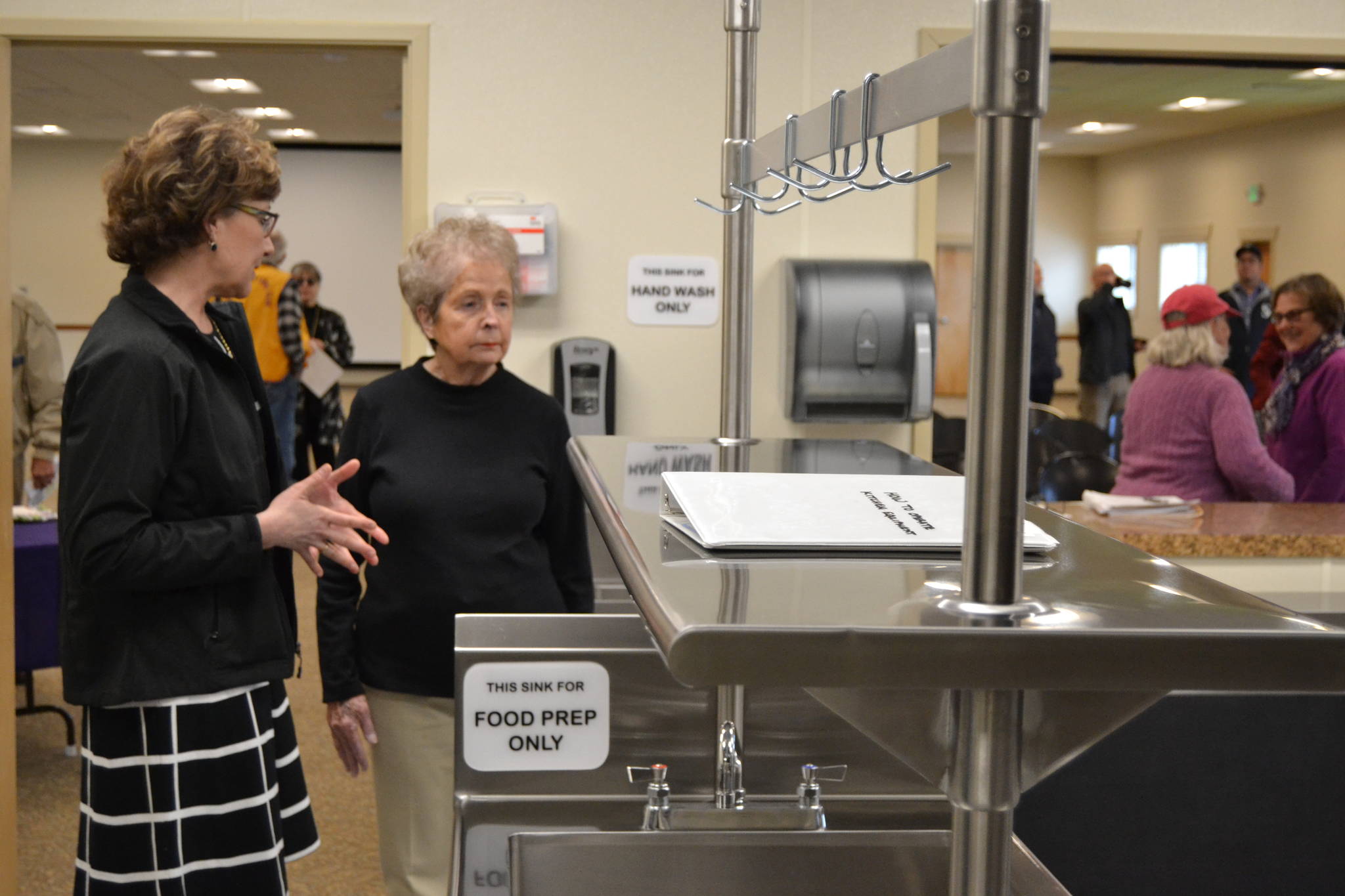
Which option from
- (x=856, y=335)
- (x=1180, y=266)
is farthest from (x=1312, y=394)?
(x=1180, y=266)

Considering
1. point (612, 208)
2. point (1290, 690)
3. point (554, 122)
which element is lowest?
point (1290, 690)

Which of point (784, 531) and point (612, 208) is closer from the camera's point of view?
point (784, 531)

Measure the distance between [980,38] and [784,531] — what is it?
1.09ft

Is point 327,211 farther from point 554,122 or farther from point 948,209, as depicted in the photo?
point 554,122

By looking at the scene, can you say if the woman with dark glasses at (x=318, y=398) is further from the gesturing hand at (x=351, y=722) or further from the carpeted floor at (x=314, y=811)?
the gesturing hand at (x=351, y=722)

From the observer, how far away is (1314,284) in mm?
4332

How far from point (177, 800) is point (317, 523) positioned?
453 mm

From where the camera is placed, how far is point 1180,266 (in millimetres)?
14086

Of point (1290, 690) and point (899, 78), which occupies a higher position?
point (899, 78)

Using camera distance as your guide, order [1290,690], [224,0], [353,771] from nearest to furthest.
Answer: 1. [1290,690]
2. [353,771]
3. [224,0]

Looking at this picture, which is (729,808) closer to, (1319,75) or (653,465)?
(653,465)

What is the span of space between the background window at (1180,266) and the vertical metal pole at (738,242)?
42.2 ft

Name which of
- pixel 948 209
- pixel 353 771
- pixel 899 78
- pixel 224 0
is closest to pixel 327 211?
pixel 948 209

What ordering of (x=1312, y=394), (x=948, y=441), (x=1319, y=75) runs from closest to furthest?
(x=1312, y=394) < (x=948, y=441) < (x=1319, y=75)
